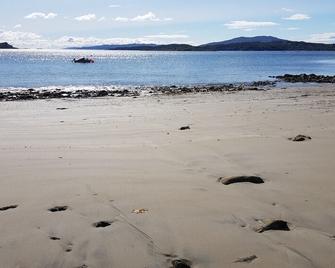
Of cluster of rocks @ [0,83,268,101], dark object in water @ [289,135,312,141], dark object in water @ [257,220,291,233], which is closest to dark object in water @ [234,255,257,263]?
dark object in water @ [257,220,291,233]

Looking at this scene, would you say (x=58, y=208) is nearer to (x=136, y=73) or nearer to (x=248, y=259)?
(x=248, y=259)

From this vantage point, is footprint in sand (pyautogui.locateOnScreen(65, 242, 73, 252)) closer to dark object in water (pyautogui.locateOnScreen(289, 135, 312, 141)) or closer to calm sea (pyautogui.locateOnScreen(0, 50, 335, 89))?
dark object in water (pyautogui.locateOnScreen(289, 135, 312, 141))

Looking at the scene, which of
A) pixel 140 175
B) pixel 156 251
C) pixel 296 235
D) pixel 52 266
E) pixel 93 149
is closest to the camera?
pixel 52 266

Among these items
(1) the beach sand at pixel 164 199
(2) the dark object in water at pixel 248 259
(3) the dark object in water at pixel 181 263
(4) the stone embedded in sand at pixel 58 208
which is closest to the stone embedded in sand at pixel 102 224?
(1) the beach sand at pixel 164 199

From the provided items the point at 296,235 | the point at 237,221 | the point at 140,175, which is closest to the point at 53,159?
the point at 140,175

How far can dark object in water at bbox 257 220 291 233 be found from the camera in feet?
15.4

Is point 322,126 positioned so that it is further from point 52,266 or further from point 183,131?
point 52,266

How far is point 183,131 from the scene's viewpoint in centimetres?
1101

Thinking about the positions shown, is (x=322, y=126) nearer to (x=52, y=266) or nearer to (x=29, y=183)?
(x=29, y=183)

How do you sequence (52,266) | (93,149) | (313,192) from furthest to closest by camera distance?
1. (93,149)
2. (313,192)
3. (52,266)

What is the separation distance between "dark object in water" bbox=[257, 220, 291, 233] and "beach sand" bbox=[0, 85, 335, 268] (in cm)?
7

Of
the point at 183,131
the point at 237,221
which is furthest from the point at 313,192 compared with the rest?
the point at 183,131

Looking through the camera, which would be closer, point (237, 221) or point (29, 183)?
point (237, 221)

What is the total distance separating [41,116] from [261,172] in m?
10.1
